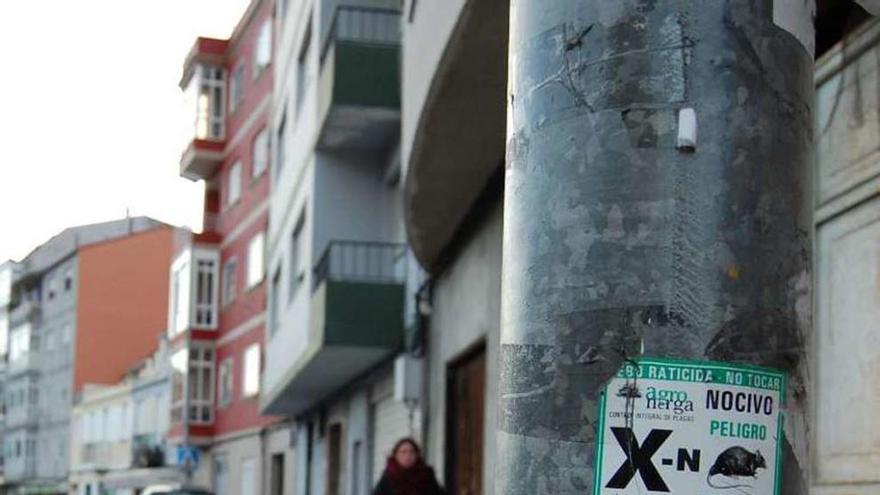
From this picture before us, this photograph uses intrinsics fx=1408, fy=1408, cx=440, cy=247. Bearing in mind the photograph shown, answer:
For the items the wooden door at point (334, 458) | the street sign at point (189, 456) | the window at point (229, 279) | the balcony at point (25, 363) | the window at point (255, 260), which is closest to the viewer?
the wooden door at point (334, 458)

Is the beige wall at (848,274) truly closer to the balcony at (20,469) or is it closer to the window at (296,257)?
the window at (296,257)

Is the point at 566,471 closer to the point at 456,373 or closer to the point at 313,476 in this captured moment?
the point at 456,373

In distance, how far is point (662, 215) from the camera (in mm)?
1842

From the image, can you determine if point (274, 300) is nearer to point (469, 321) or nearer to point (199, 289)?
point (199, 289)

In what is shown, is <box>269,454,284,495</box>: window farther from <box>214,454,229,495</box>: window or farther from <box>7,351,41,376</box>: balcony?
<box>7,351,41,376</box>: balcony

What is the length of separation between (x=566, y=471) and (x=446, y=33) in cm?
641

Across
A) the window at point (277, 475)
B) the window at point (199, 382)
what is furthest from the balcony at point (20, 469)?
the window at point (277, 475)

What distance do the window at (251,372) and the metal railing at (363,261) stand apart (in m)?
14.6

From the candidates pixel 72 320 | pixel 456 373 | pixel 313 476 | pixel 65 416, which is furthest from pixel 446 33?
pixel 65 416

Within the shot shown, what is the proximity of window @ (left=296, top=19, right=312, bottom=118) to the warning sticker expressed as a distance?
19968 mm

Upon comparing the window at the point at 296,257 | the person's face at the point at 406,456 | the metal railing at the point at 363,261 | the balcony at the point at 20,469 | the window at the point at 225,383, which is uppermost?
the window at the point at 296,257

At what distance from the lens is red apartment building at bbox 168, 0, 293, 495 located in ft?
Answer: 110

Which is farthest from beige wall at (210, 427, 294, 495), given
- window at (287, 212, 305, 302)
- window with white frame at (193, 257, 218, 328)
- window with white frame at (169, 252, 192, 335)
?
window at (287, 212, 305, 302)

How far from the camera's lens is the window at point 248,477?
3341cm
